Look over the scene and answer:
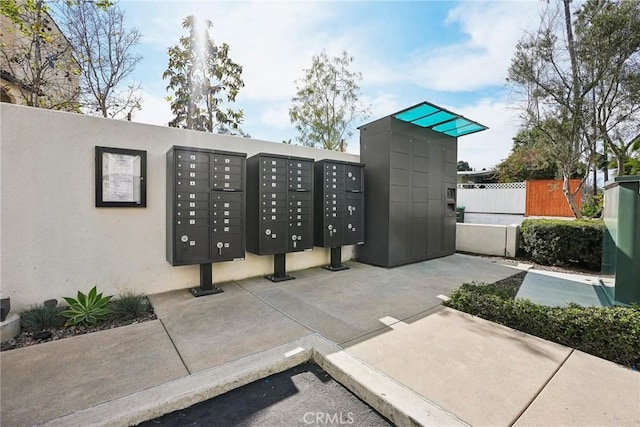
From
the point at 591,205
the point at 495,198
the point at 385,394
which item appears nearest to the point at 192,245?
the point at 385,394

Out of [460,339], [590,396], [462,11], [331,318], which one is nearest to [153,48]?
[462,11]

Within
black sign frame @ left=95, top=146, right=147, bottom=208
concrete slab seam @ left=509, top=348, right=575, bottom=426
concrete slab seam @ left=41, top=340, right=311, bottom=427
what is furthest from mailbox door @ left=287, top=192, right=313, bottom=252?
concrete slab seam @ left=509, top=348, right=575, bottom=426

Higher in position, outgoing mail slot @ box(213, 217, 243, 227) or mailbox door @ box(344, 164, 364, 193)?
mailbox door @ box(344, 164, 364, 193)

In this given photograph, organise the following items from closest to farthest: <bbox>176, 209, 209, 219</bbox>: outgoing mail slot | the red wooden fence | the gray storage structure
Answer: <bbox>176, 209, 209, 219</bbox>: outgoing mail slot, the gray storage structure, the red wooden fence

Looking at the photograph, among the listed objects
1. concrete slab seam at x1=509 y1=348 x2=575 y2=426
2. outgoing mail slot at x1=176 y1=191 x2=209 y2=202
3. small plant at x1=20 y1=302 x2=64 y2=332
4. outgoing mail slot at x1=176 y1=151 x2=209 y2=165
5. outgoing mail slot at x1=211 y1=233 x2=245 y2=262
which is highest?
A: outgoing mail slot at x1=176 y1=151 x2=209 y2=165

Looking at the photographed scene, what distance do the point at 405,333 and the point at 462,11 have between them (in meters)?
5.17

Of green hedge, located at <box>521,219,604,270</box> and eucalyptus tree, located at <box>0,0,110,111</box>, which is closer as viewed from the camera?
eucalyptus tree, located at <box>0,0,110,111</box>

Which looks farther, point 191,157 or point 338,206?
point 338,206

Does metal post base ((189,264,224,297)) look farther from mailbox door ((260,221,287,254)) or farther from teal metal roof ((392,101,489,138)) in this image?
teal metal roof ((392,101,489,138))

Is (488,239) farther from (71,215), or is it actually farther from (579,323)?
(71,215)

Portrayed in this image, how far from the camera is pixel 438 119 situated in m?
5.36

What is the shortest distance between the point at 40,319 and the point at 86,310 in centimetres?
38

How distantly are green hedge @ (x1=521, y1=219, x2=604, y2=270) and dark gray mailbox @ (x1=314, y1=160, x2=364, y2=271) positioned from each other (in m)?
3.71

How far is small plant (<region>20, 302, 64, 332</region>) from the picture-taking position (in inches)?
106
